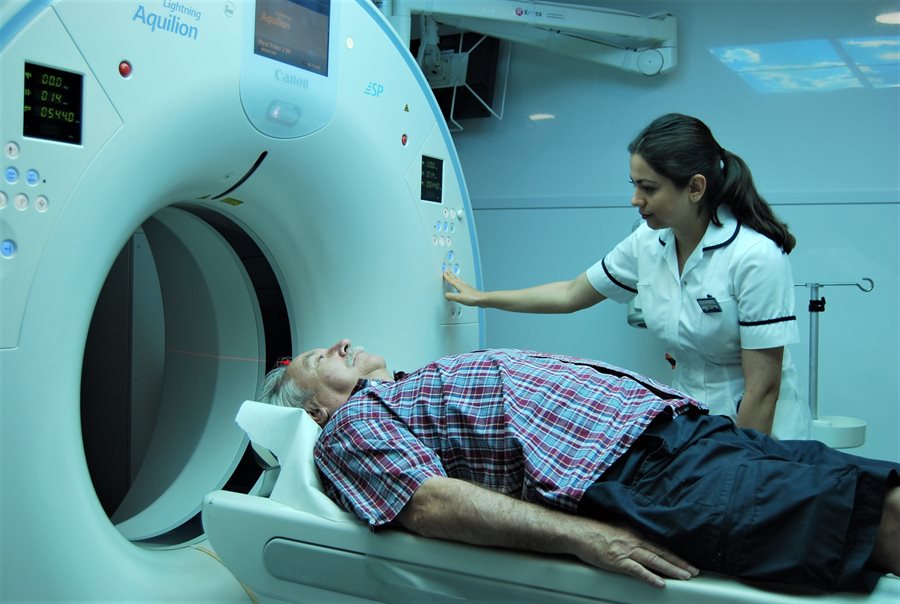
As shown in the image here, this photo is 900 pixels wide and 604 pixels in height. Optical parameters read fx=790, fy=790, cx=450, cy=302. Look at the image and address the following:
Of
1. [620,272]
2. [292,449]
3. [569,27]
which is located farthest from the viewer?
[569,27]

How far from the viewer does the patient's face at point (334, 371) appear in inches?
62.0

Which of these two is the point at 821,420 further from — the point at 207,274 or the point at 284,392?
the point at 207,274

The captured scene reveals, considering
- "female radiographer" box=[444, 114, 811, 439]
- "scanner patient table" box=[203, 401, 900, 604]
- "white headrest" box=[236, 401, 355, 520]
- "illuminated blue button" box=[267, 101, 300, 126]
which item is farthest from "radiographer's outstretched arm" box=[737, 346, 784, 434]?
"illuminated blue button" box=[267, 101, 300, 126]

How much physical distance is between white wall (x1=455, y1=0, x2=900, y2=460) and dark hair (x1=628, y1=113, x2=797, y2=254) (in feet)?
2.26

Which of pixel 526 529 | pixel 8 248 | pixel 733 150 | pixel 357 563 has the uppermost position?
pixel 733 150

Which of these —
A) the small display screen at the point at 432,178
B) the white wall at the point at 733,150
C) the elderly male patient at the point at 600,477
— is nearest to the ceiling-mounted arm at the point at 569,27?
the white wall at the point at 733,150

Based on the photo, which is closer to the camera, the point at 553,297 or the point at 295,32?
the point at 295,32

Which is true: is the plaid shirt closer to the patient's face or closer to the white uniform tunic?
the patient's face

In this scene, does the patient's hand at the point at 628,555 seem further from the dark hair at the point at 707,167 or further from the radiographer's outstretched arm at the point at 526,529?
the dark hair at the point at 707,167

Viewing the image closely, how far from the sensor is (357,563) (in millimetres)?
1261

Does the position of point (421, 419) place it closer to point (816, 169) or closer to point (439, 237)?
point (439, 237)

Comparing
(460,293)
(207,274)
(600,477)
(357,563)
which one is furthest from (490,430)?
(207,274)

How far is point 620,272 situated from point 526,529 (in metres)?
1.01

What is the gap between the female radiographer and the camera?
5.55ft
